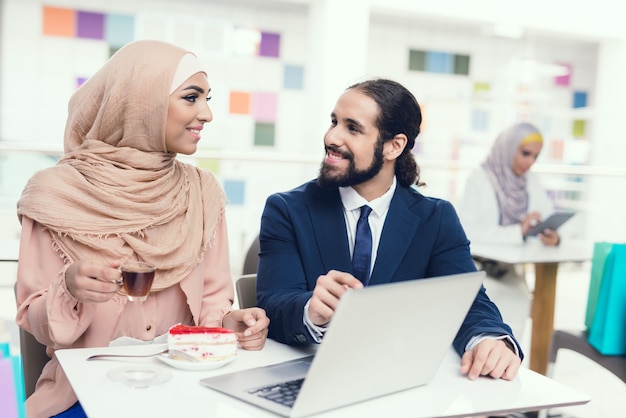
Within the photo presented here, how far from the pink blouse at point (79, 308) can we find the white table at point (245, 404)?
17 centimetres

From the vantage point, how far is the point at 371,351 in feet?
3.49

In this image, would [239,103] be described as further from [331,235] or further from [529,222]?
[331,235]

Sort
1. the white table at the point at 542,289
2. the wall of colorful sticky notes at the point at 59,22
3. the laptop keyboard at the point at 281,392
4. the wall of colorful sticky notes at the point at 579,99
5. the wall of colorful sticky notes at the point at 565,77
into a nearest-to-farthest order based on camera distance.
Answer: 1. the laptop keyboard at the point at 281,392
2. the white table at the point at 542,289
3. the wall of colorful sticky notes at the point at 59,22
4. the wall of colorful sticky notes at the point at 565,77
5. the wall of colorful sticky notes at the point at 579,99

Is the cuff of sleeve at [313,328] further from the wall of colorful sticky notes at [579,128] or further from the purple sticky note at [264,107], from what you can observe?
the wall of colorful sticky notes at [579,128]

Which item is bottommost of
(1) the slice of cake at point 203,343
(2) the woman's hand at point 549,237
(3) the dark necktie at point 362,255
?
(2) the woman's hand at point 549,237

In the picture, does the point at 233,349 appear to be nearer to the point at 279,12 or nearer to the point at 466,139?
the point at 279,12

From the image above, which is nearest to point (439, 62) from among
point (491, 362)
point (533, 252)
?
point (533, 252)

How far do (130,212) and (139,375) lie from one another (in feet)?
1.91

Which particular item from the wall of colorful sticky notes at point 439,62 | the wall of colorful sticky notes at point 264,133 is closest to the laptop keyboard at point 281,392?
the wall of colorful sticky notes at point 264,133

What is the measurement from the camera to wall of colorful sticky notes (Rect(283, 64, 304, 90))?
23.4 ft

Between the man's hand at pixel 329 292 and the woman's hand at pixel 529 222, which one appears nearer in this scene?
the man's hand at pixel 329 292

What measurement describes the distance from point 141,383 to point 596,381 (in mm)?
2890

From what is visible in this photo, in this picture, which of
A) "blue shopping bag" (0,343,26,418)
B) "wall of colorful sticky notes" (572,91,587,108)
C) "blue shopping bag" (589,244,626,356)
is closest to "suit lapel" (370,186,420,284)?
"blue shopping bag" (589,244,626,356)

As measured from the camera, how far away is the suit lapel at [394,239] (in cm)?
172
